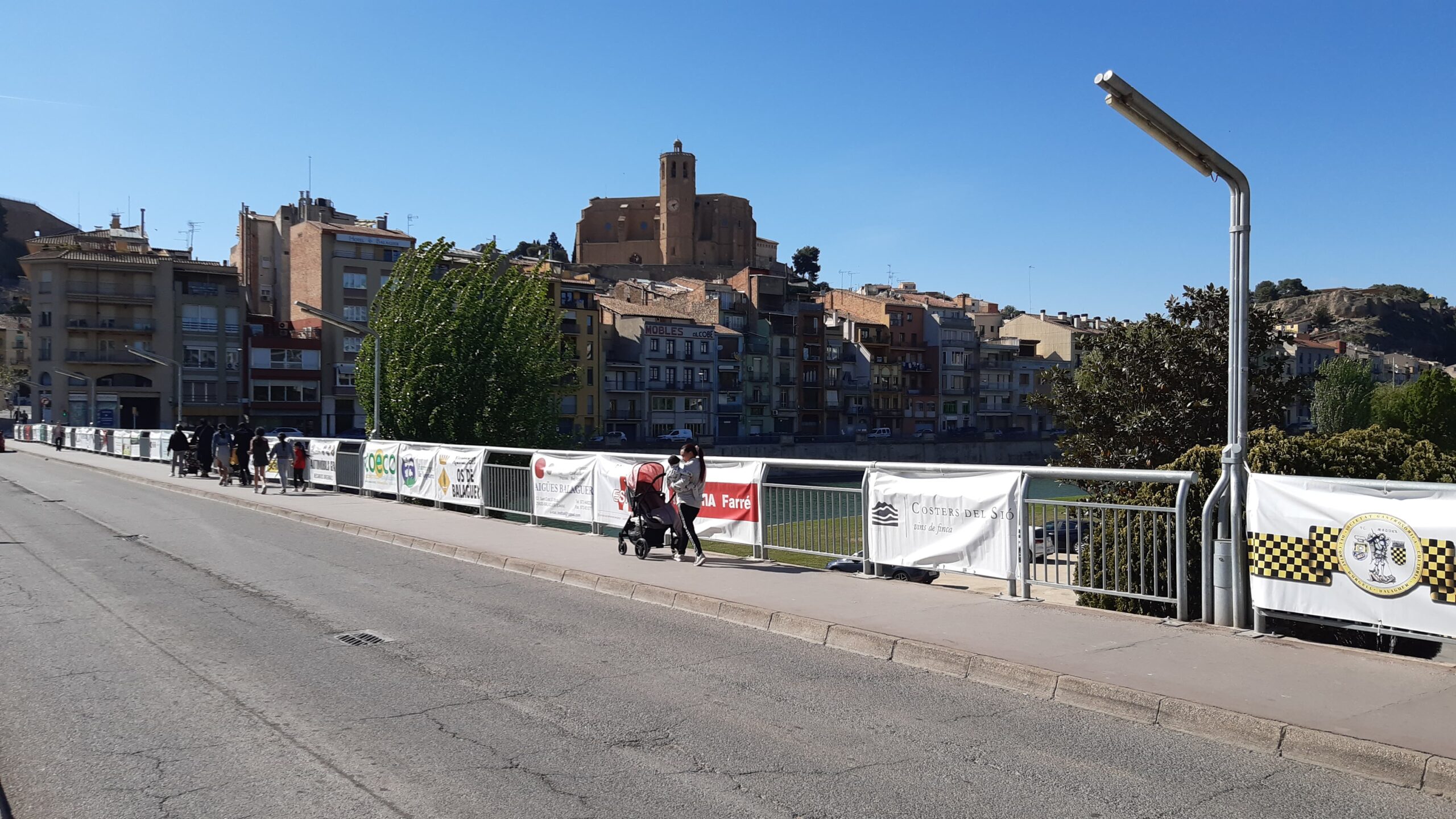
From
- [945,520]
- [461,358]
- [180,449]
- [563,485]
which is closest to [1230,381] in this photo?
[945,520]

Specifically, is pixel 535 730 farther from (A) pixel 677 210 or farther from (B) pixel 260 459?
(A) pixel 677 210

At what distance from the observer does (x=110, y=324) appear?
80.1m

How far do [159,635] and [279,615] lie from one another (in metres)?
1.21

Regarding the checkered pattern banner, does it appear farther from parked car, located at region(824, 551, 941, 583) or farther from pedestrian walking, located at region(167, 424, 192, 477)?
pedestrian walking, located at region(167, 424, 192, 477)

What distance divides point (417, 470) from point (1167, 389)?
19.7m

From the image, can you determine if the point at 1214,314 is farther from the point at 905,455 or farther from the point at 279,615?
the point at 905,455

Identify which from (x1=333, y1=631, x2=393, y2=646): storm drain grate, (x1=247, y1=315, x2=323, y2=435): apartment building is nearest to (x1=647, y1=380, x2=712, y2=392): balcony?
(x1=247, y1=315, x2=323, y2=435): apartment building

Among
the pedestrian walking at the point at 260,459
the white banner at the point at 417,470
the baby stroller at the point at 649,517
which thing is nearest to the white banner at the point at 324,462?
the pedestrian walking at the point at 260,459

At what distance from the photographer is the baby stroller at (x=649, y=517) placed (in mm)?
14055

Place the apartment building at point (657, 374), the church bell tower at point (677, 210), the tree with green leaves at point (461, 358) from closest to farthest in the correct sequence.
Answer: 1. the tree with green leaves at point (461, 358)
2. the apartment building at point (657, 374)
3. the church bell tower at point (677, 210)

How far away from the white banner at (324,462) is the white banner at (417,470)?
420 centimetres

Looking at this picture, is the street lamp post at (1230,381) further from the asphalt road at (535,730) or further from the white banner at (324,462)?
the white banner at (324,462)

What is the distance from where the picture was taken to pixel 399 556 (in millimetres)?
15648

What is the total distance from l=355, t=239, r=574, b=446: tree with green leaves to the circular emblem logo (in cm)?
3382
